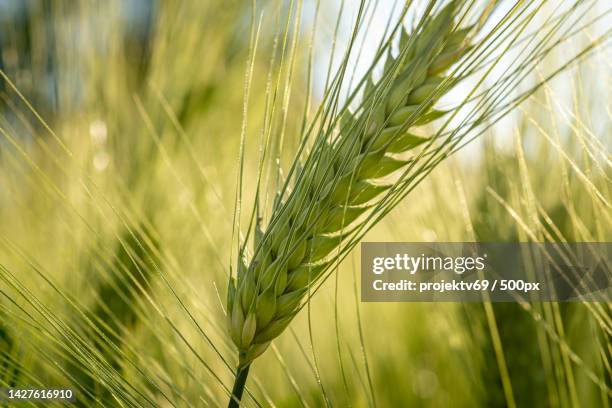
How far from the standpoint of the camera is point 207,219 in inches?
21.9

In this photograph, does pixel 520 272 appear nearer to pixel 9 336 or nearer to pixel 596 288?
pixel 596 288

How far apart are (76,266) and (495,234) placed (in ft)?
1.05

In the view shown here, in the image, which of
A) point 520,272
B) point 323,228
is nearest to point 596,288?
point 520,272

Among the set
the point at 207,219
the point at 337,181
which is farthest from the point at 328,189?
the point at 207,219

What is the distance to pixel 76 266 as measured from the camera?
480 mm

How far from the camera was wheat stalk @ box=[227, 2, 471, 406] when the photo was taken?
262 millimetres

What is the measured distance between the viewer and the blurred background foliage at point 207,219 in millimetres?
418

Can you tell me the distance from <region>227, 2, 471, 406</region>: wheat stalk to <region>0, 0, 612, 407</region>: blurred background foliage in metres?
0.10

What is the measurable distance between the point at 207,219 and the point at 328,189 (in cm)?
31

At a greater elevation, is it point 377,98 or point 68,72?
point 68,72

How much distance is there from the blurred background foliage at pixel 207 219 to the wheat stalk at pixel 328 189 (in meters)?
0.10

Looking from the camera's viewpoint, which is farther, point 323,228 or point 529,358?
point 529,358

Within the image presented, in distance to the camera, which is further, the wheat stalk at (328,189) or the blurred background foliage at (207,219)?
the blurred background foliage at (207,219)

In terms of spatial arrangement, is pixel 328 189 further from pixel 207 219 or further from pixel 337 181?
pixel 207 219
